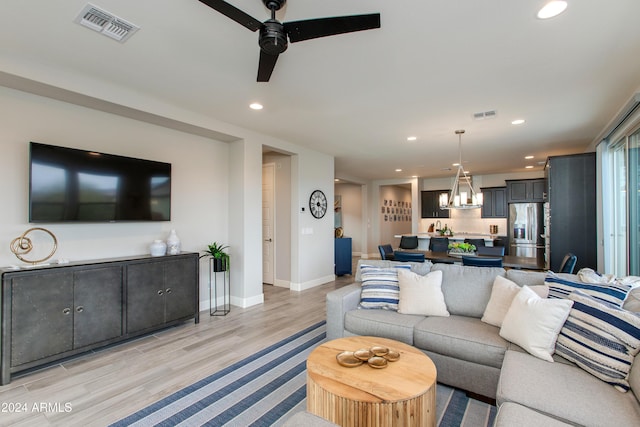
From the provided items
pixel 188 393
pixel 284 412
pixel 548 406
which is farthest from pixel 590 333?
pixel 188 393

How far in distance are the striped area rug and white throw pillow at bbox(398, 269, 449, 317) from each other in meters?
0.63

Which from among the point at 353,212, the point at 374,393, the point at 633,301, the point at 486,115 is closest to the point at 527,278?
the point at 633,301

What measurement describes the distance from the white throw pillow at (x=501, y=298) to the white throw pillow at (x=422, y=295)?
0.36 metres

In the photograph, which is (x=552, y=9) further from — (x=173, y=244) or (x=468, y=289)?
(x=173, y=244)

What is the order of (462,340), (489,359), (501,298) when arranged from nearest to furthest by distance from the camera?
(489,359) → (462,340) → (501,298)

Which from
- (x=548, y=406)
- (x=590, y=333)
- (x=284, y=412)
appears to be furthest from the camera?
(x=284, y=412)

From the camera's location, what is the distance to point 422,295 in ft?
9.36

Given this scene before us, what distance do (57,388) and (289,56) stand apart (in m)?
3.26

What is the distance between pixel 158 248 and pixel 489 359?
11.5 feet

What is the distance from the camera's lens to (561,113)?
3.89 metres

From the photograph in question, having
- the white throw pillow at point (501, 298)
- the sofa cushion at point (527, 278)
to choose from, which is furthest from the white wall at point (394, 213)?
the white throw pillow at point (501, 298)

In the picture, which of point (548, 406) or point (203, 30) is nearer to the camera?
point (548, 406)

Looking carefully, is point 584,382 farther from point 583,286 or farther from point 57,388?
point 57,388

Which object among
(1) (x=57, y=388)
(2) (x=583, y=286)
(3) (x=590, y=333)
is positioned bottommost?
(1) (x=57, y=388)
